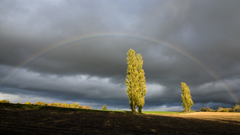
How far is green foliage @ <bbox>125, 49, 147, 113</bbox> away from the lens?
39.9 meters

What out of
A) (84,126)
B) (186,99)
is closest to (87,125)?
(84,126)

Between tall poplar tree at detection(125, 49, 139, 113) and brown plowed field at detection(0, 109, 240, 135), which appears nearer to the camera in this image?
brown plowed field at detection(0, 109, 240, 135)

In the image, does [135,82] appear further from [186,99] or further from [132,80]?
[186,99]

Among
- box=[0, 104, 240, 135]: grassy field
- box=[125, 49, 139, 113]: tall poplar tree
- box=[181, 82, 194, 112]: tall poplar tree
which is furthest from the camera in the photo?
box=[181, 82, 194, 112]: tall poplar tree

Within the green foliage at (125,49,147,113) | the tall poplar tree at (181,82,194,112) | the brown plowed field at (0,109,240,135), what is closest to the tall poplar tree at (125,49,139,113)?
the green foliage at (125,49,147,113)

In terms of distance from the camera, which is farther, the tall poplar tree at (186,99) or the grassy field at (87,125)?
the tall poplar tree at (186,99)

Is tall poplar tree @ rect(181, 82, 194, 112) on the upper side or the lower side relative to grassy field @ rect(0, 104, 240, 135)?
upper

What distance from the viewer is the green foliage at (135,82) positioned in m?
39.9

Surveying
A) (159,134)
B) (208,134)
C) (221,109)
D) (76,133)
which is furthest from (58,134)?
(221,109)

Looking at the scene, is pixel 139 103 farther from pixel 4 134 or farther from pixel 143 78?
pixel 4 134

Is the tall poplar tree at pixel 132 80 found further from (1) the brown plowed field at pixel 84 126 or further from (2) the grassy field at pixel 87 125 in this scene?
(1) the brown plowed field at pixel 84 126

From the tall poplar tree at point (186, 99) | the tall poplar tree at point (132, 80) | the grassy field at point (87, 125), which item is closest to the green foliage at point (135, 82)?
the tall poplar tree at point (132, 80)

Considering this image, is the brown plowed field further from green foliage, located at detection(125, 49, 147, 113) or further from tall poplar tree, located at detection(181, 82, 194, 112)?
tall poplar tree, located at detection(181, 82, 194, 112)

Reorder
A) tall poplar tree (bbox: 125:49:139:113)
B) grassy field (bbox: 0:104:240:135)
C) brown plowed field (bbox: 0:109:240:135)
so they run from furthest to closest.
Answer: tall poplar tree (bbox: 125:49:139:113), grassy field (bbox: 0:104:240:135), brown plowed field (bbox: 0:109:240:135)
